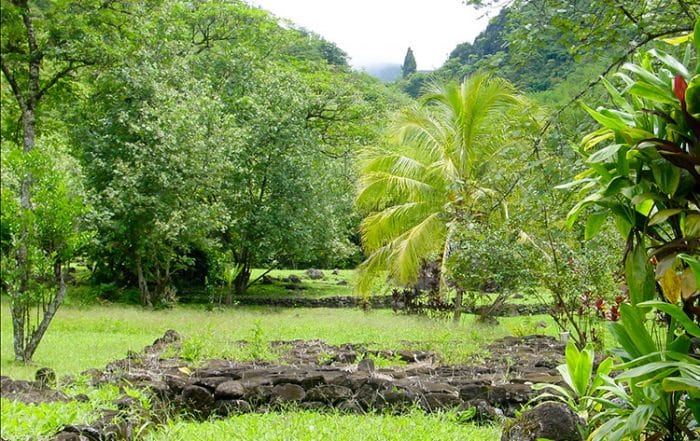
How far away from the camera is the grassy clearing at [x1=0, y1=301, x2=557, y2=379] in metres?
7.82

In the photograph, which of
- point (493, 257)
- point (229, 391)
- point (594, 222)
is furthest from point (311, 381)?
point (493, 257)

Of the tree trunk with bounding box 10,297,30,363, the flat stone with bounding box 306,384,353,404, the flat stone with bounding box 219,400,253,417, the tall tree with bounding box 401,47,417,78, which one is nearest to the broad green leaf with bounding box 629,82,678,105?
Result: the tree trunk with bounding box 10,297,30,363

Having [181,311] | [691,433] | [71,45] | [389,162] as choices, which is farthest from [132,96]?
[691,433]

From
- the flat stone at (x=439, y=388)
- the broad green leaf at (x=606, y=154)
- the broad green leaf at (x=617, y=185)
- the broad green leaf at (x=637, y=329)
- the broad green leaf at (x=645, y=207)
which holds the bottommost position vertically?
the flat stone at (x=439, y=388)

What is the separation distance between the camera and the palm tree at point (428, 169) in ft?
41.6

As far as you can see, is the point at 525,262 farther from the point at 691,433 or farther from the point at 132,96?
the point at 132,96

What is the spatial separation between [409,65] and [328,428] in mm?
17166

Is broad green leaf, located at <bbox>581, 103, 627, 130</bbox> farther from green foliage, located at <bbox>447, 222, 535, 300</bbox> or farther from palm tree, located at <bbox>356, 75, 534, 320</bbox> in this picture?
palm tree, located at <bbox>356, 75, 534, 320</bbox>


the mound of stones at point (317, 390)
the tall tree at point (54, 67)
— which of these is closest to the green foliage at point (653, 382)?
the mound of stones at point (317, 390)

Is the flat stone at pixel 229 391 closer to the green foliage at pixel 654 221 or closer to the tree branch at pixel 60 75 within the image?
the green foliage at pixel 654 221

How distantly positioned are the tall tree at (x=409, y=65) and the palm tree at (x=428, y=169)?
198 inches

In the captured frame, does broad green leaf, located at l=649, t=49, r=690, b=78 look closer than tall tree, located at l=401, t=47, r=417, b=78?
Yes

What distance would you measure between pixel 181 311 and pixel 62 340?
5.47 meters

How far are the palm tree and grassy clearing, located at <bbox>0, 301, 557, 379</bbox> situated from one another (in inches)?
52.2
